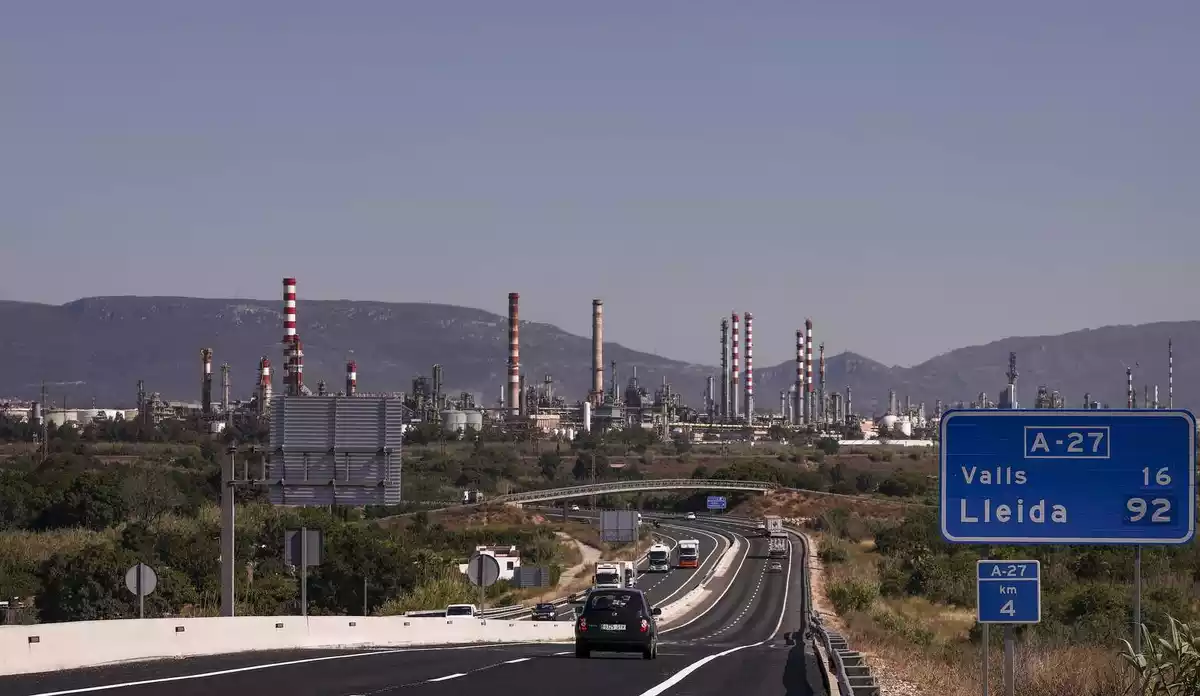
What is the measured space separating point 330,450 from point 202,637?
15.1 metres

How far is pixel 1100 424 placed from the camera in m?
15.2

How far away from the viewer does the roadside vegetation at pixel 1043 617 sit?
1926 centimetres

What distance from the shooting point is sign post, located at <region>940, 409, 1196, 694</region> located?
15.2 meters

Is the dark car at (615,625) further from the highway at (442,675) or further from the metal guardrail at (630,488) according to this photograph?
the metal guardrail at (630,488)

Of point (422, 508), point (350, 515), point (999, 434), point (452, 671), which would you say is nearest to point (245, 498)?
point (350, 515)

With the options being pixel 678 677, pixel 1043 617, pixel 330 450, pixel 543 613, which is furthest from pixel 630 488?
pixel 678 677

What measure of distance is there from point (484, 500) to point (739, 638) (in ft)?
272

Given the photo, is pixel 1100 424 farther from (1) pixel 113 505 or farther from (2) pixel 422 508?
(2) pixel 422 508

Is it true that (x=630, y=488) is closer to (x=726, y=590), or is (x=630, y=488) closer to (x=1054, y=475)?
(x=726, y=590)

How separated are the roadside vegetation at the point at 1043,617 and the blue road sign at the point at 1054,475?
1.22 metres

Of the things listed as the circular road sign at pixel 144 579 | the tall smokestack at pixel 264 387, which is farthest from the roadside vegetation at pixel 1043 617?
the tall smokestack at pixel 264 387

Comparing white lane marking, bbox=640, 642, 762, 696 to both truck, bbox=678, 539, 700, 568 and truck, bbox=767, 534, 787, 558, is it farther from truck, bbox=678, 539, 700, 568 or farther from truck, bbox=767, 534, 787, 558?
truck, bbox=767, 534, 787, 558

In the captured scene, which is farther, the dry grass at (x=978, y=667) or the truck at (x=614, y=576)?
the truck at (x=614, y=576)

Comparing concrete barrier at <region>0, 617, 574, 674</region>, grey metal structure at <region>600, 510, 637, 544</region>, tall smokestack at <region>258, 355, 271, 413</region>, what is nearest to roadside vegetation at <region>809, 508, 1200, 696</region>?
concrete barrier at <region>0, 617, 574, 674</region>
